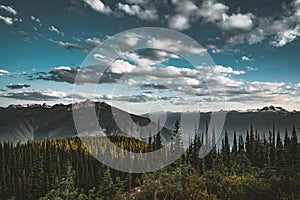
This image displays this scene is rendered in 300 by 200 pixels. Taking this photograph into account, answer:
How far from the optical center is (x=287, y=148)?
92875 mm

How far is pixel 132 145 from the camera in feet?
523

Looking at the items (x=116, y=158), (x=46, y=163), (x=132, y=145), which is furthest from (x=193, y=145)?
(x=46, y=163)

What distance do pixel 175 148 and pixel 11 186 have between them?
69388 mm

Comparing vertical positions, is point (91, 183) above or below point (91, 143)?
below

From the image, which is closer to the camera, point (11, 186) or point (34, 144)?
point (11, 186)

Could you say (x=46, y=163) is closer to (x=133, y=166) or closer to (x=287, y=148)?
(x=133, y=166)

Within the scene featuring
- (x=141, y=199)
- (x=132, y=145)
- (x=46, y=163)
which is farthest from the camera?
(x=132, y=145)

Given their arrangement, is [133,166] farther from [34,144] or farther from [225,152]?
[34,144]

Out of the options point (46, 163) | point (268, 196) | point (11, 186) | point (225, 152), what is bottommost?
point (11, 186)

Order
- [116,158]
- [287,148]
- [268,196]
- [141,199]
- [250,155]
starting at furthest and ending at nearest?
[116,158] → [250,155] → [287,148] → [141,199] → [268,196]

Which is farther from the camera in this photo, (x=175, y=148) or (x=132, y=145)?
(x=132, y=145)

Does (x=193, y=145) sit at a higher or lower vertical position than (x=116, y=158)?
higher

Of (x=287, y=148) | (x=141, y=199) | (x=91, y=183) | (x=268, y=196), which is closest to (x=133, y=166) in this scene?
(x=91, y=183)

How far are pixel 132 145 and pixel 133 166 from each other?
108ft
